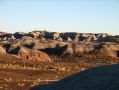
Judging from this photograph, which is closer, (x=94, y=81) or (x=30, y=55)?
(x=94, y=81)

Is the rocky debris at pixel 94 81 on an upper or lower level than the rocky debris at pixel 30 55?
upper

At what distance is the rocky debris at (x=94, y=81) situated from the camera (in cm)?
2111

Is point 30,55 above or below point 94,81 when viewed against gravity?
below

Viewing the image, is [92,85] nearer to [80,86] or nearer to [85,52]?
[80,86]

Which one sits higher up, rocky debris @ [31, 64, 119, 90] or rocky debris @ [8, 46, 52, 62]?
rocky debris @ [31, 64, 119, 90]

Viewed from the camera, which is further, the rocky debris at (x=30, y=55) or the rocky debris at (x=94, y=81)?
the rocky debris at (x=30, y=55)

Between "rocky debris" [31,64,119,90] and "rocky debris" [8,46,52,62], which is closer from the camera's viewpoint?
"rocky debris" [31,64,119,90]

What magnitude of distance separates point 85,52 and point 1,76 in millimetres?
76731

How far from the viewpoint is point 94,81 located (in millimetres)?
22703

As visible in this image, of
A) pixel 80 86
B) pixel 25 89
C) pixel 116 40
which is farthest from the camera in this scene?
pixel 116 40

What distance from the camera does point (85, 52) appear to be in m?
129

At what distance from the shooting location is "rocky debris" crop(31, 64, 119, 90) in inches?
831

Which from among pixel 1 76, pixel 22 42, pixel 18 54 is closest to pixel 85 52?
pixel 22 42

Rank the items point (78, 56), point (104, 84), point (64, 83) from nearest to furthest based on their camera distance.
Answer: point (104, 84), point (64, 83), point (78, 56)
